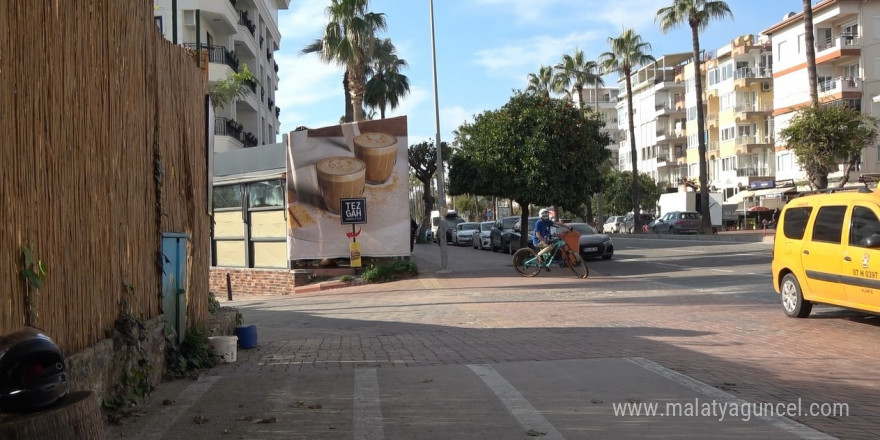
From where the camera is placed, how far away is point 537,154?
23531mm

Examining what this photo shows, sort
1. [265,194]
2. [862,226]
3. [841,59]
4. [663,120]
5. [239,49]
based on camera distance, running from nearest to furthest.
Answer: [862,226] → [265,194] → [239,49] → [841,59] → [663,120]

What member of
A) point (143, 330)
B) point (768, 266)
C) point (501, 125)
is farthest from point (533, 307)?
point (501, 125)

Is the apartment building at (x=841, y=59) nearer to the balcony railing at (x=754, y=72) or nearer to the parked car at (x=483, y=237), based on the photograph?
the balcony railing at (x=754, y=72)

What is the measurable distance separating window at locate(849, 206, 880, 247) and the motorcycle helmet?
30.2 feet

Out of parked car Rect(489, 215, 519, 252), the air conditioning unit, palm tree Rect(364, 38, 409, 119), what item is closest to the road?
parked car Rect(489, 215, 519, 252)

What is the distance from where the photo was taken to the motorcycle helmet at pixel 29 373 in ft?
9.77

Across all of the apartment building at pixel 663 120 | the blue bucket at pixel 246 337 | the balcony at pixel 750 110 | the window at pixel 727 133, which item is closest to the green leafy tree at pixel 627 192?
the apartment building at pixel 663 120

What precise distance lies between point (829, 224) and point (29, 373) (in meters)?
10.0

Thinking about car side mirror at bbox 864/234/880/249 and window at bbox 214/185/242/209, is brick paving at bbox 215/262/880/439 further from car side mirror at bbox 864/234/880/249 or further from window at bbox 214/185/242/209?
window at bbox 214/185/242/209

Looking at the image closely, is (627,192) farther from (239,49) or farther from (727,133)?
(239,49)

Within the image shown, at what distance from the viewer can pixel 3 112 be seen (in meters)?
4.32

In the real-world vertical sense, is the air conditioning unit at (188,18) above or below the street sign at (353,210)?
above

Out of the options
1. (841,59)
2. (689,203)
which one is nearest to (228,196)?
(689,203)

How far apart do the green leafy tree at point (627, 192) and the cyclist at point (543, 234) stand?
53.1m
